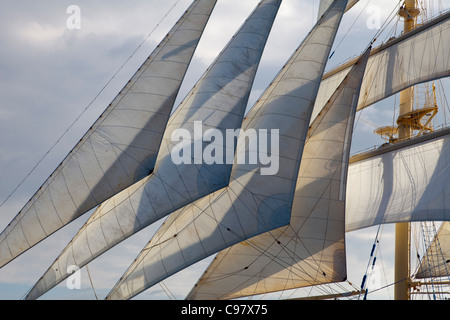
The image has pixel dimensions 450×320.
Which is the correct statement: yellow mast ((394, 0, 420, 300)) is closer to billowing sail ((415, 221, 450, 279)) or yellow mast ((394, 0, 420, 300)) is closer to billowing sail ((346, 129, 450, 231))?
billowing sail ((415, 221, 450, 279))

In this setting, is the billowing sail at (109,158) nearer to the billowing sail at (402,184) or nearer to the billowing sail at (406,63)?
the billowing sail at (406,63)

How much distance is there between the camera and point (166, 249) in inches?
872

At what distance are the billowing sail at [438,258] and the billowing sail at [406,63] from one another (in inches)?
328

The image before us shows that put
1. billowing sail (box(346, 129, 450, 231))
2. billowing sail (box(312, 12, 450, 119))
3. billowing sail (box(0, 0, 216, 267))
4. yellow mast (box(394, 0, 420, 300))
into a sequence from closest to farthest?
billowing sail (box(0, 0, 216, 267)) → billowing sail (box(346, 129, 450, 231)) → yellow mast (box(394, 0, 420, 300)) → billowing sail (box(312, 12, 450, 119))

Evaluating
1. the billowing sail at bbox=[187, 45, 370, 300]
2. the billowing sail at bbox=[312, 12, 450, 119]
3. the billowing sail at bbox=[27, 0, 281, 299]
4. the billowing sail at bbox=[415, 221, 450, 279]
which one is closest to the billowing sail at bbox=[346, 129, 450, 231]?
the billowing sail at bbox=[312, 12, 450, 119]

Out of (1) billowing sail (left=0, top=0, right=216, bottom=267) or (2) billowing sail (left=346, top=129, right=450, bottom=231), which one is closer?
(1) billowing sail (left=0, top=0, right=216, bottom=267)

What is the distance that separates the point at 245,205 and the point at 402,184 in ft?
38.1

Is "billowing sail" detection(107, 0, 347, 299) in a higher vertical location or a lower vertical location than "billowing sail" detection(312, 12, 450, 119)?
lower

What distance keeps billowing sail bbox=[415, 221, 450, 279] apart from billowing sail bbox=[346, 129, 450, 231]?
4.18 meters

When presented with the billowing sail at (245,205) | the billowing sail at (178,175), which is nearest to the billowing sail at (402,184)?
the billowing sail at (245,205)

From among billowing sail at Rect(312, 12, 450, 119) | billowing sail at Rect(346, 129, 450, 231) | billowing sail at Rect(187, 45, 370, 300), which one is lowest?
billowing sail at Rect(187, 45, 370, 300)

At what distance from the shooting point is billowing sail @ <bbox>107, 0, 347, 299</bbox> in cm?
2158

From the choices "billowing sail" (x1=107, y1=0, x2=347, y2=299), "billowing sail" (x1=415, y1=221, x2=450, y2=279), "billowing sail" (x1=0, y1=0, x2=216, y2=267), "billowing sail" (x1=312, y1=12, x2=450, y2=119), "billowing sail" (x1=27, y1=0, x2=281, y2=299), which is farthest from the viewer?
"billowing sail" (x1=312, y1=12, x2=450, y2=119)

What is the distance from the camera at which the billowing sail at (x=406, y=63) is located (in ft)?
102
